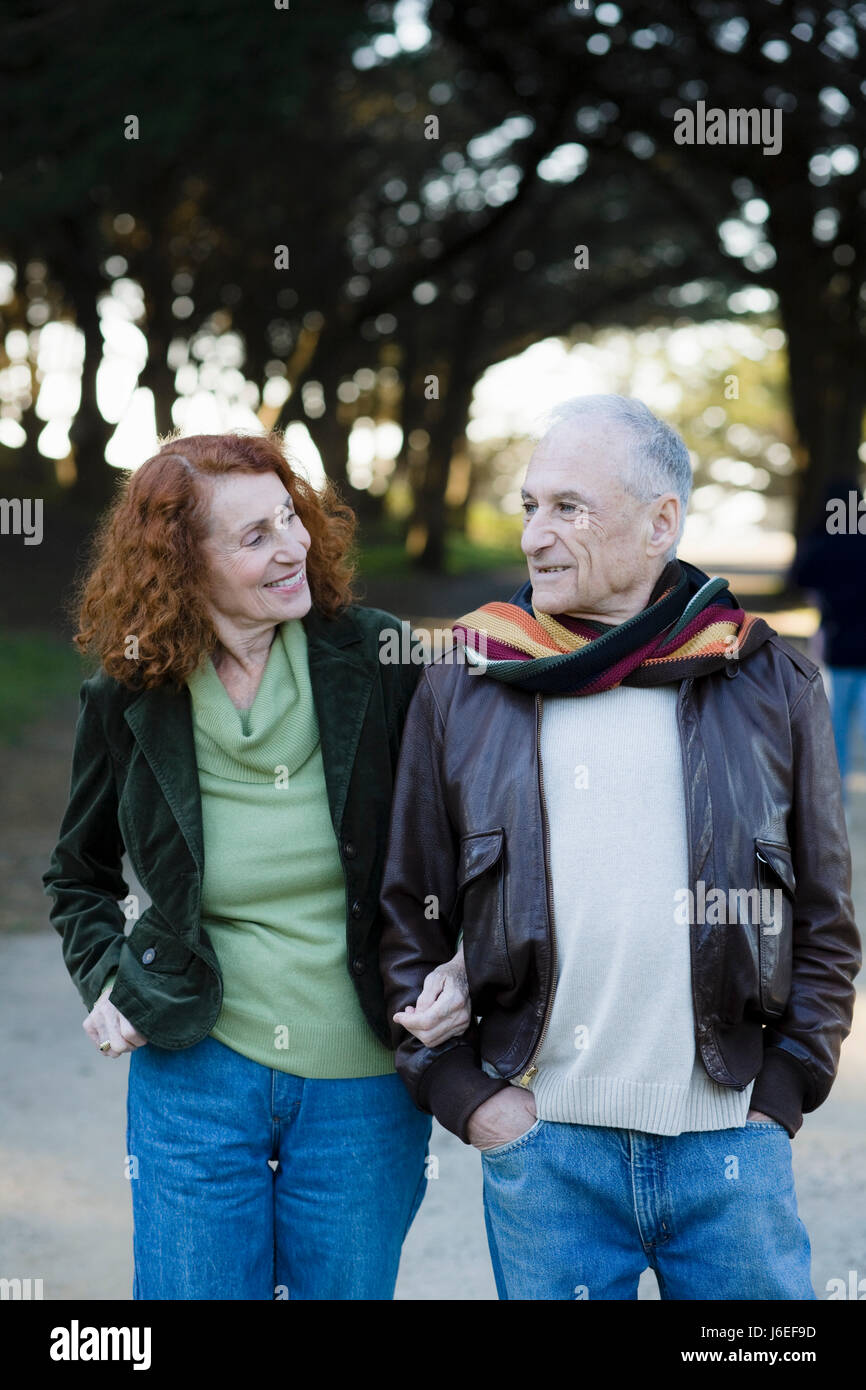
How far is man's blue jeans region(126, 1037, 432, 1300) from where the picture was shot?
2.69m

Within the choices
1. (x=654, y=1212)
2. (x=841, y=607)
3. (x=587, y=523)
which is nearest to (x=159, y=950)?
(x=654, y=1212)

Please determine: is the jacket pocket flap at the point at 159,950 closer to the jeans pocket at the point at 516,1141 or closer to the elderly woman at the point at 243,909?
the elderly woman at the point at 243,909

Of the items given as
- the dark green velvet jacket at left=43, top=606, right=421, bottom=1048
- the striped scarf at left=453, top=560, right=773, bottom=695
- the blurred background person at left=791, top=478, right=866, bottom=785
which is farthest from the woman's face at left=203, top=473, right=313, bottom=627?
the blurred background person at left=791, top=478, right=866, bottom=785

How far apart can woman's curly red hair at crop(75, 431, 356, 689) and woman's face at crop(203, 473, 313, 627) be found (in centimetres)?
3

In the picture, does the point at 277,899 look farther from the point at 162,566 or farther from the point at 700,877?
the point at 700,877

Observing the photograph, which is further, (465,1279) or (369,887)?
(465,1279)

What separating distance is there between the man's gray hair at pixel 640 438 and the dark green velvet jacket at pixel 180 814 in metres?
0.60

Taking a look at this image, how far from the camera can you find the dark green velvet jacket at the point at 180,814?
2703 mm

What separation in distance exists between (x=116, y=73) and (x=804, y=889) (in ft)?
32.3

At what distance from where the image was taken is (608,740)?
2508mm

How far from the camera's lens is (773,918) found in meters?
2.46

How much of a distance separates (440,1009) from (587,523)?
2.81 feet
